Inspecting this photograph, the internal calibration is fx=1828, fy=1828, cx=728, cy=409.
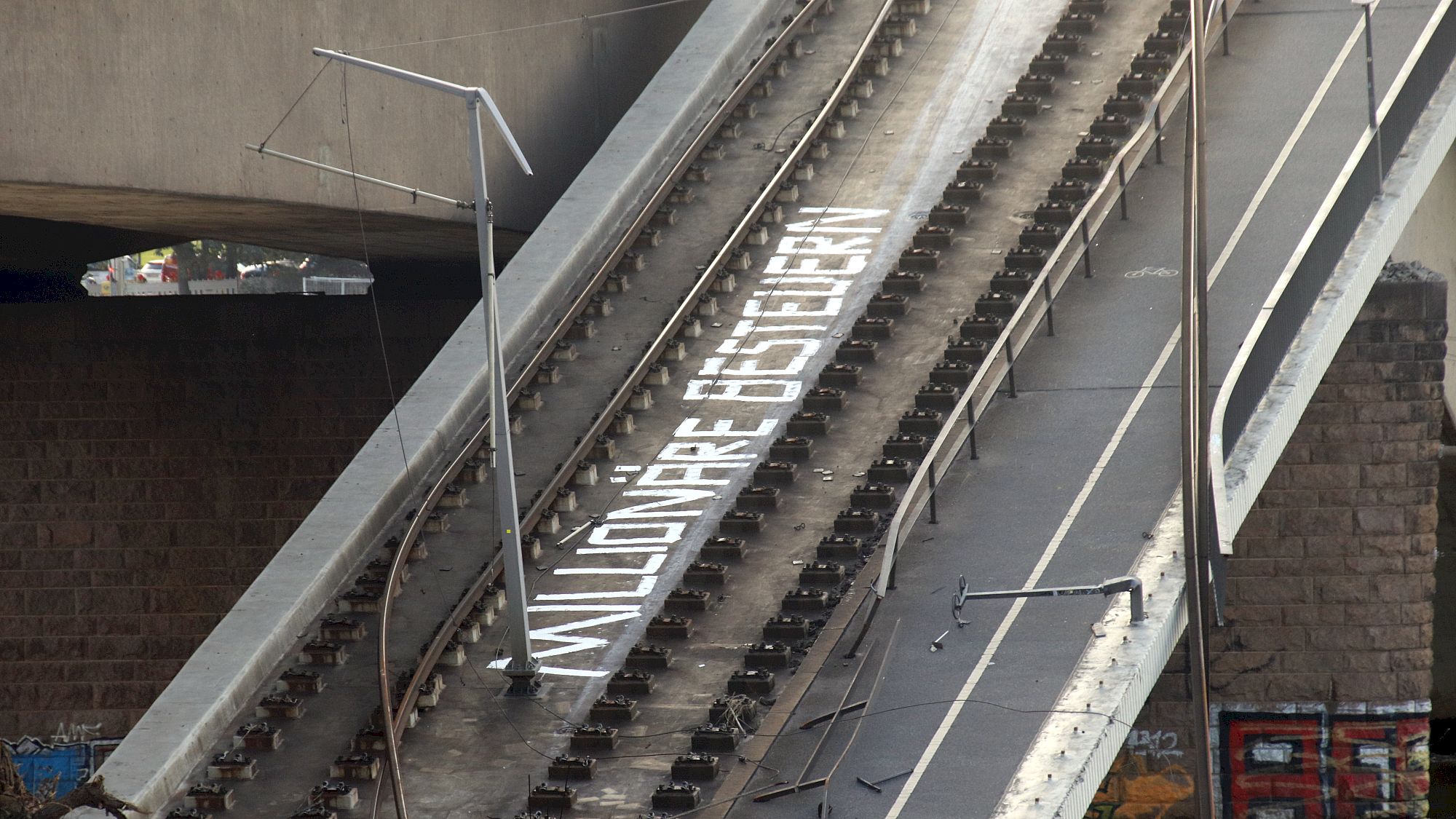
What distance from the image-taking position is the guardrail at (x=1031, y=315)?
58.6ft

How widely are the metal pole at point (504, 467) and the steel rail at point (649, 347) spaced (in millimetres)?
921

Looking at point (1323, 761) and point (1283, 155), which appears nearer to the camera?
point (1283, 155)

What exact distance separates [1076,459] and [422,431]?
7.23m

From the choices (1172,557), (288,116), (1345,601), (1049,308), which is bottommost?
(1172,557)

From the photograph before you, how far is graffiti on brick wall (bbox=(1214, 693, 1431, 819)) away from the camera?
78.5 feet

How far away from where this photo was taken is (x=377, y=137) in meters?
23.9

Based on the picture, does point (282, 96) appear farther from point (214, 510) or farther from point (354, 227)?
point (214, 510)

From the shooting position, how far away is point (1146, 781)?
81.0 feet

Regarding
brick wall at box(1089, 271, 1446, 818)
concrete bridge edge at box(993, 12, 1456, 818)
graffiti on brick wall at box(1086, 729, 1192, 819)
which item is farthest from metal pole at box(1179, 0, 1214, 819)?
graffiti on brick wall at box(1086, 729, 1192, 819)

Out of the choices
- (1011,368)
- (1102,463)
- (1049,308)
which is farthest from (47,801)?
(1049,308)

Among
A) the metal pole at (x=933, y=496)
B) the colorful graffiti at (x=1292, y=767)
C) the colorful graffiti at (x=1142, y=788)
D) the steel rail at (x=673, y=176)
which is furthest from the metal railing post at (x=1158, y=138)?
the colorful graffiti at (x=1142, y=788)

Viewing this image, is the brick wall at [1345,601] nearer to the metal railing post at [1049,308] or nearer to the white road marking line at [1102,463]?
the white road marking line at [1102,463]

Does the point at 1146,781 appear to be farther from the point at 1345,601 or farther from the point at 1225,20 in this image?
the point at 1225,20

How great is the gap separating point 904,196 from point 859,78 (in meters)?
3.27
